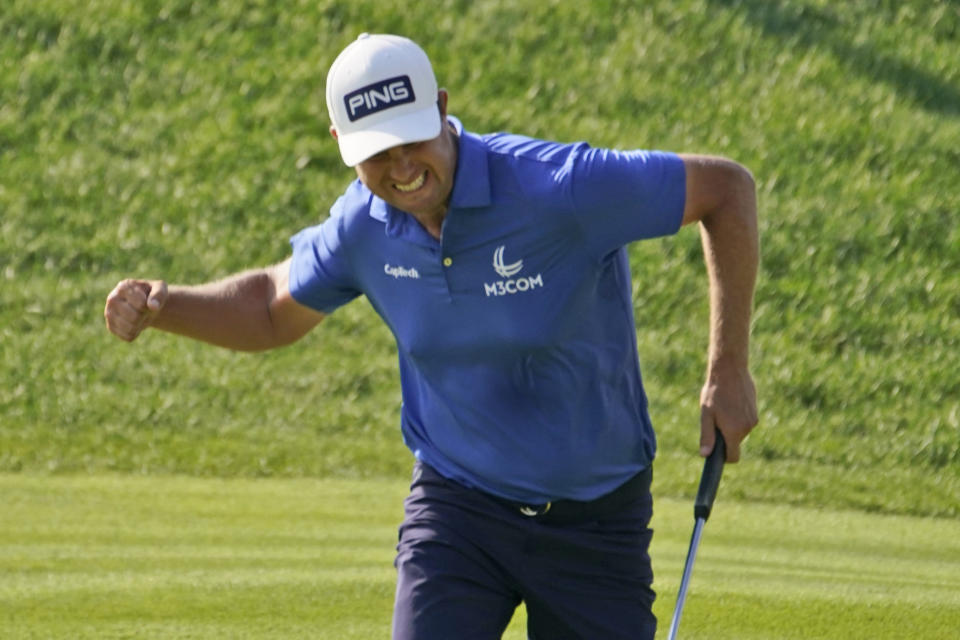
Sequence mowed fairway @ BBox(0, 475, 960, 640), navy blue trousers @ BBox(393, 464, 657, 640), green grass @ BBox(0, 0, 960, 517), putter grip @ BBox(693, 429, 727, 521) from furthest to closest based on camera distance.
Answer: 1. green grass @ BBox(0, 0, 960, 517)
2. mowed fairway @ BBox(0, 475, 960, 640)
3. putter grip @ BBox(693, 429, 727, 521)
4. navy blue trousers @ BBox(393, 464, 657, 640)

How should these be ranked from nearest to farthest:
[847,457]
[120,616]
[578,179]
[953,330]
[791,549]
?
[578,179] → [120,616] → [791,549] → [847,457] → [953,330]

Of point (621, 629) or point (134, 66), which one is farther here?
point (134, 66)

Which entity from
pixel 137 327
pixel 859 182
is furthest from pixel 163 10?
pixel 137 327

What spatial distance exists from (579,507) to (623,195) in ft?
2.50

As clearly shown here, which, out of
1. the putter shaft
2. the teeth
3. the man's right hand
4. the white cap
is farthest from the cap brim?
the putter shaft

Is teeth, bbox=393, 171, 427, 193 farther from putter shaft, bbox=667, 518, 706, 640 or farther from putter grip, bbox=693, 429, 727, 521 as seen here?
putter shaft, bbox=667, 518, 706, 640

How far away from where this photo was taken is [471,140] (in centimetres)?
390

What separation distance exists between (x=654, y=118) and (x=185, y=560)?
7732 millimetres

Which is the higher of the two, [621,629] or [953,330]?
[621,629]

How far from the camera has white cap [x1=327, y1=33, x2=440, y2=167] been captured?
372 centimetres

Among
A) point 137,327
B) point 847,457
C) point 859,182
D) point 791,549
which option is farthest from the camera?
point 859,182

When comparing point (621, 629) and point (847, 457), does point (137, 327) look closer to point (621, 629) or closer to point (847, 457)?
point (621, 629)

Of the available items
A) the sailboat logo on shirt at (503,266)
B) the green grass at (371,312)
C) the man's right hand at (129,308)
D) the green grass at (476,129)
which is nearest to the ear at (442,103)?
the sailboat logo on shirt at (503,266)

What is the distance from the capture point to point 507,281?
3842 mm
